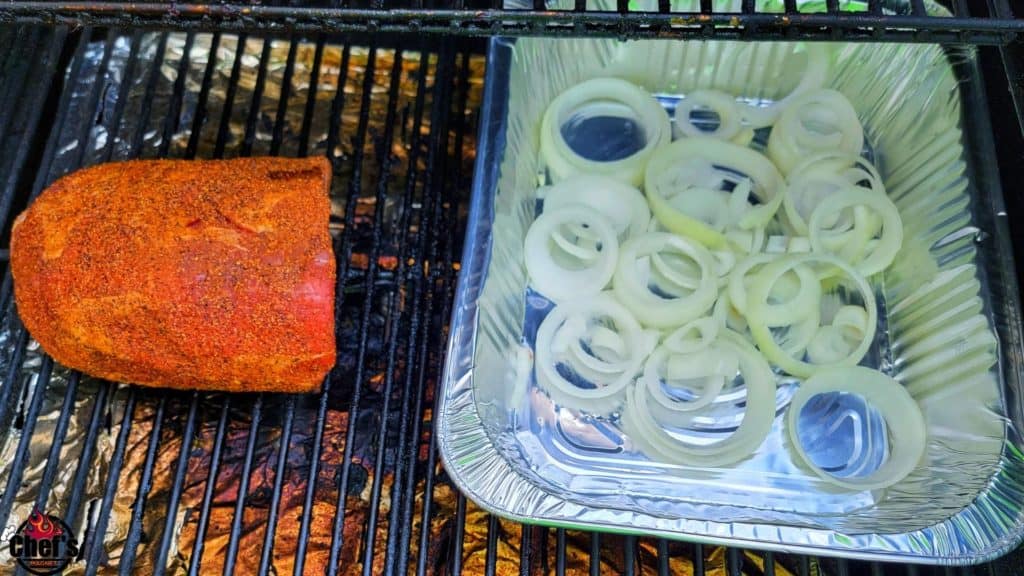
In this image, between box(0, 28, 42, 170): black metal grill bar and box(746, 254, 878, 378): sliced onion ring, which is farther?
box(0, 28, 42, 170): black metal grill bar

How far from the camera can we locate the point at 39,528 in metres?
1.75

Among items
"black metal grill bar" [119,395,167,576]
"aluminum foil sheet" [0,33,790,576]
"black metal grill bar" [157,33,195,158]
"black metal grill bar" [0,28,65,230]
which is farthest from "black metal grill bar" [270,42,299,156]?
"black metal grill bar" [119,395,167,576]

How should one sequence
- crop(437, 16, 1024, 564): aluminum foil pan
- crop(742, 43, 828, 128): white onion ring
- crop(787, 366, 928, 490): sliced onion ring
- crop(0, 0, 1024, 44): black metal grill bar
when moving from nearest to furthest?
crop(0, 0, 1024, 44): black metal grill bar < crop(437, 16, 1024, 564): aluminum foil pan < crop(787, 366, 928, 490): sliced onion ring < crop(742, 43, 828, 128): white onion ring

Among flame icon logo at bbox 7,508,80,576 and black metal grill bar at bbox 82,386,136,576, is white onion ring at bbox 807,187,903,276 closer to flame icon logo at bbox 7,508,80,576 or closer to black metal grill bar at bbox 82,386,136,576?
black metal grill bar at bbox 82,386,136,576

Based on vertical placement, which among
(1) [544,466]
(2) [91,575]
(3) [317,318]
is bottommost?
(2) [91,575]

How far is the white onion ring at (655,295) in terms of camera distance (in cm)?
172

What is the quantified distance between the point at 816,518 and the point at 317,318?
105 centimetres

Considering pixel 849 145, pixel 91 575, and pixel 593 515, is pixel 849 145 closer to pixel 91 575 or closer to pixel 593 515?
pixel 593 515

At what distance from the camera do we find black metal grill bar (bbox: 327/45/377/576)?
66.9 inches

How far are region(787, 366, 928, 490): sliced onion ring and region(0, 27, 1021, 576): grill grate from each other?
22 centimetres

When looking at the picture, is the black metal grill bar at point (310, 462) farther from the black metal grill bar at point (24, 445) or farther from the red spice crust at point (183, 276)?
the black metal grill bar at point (24, 445)

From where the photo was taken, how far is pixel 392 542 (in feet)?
5.53

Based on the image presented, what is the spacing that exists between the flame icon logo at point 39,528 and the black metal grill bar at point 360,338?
0.62m

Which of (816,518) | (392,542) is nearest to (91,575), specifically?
(392,542)
